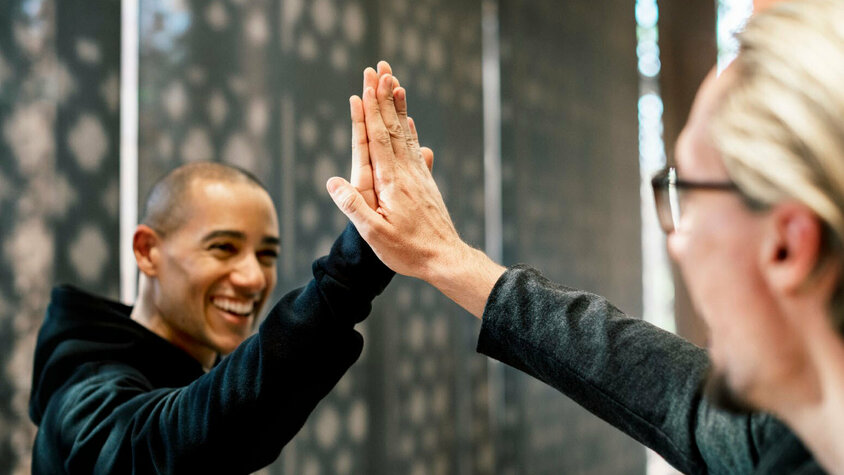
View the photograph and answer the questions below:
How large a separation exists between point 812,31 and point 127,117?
6.92 feet

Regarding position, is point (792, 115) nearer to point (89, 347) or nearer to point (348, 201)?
point (348, 201)

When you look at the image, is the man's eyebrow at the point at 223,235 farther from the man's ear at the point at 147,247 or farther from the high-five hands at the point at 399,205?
the high-five hands at the point at 399,205

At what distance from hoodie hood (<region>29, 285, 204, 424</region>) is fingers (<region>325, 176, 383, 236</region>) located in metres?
0.68

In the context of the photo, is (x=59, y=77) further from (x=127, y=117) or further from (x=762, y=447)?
(x=762, y=447)

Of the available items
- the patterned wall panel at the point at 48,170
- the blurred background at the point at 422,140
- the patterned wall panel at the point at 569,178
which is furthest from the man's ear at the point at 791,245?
the patterned wall panel at the point at 569,178

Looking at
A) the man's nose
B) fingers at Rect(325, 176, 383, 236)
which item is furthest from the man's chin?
the man's nose

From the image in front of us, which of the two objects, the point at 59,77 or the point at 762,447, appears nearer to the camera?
the point at 762,447

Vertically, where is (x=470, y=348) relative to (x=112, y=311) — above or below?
below

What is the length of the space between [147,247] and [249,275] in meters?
0.26

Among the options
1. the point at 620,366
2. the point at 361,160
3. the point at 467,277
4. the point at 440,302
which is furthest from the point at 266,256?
the point at 440,302

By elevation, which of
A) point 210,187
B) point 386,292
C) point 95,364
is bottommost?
point 386,292

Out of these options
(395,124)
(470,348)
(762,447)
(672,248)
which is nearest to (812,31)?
(672,248)

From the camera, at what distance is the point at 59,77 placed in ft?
7.25

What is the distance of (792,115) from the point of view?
71cm
